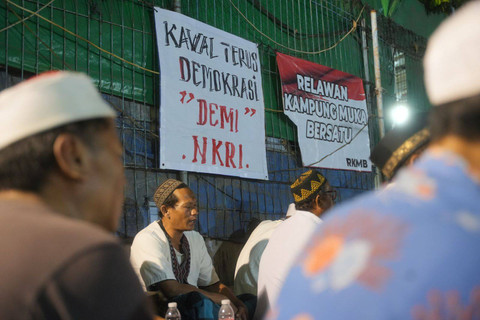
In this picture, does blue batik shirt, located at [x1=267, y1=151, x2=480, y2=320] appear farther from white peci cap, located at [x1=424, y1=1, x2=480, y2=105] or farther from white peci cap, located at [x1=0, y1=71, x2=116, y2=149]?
white peci cap, located at [x1=0, y1=71, x2=116, y2=149]

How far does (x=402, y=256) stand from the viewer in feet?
2.47

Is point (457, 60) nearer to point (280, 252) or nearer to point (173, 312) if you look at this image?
point (280, 252)

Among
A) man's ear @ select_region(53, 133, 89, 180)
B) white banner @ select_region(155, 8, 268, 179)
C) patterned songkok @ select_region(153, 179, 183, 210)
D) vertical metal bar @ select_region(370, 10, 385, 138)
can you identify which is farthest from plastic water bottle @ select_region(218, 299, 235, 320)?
vertical metal bar @ select_region(370, 10, 385, 138)

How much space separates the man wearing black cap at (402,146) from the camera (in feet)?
6.08

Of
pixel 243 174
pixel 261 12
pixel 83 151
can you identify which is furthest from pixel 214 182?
pixel 83 151

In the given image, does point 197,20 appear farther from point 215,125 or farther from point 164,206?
point 164,206

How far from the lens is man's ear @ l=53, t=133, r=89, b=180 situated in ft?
3.92

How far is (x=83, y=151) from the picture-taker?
1237 millimetres

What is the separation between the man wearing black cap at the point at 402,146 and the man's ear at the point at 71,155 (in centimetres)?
106

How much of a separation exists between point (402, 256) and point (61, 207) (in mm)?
776

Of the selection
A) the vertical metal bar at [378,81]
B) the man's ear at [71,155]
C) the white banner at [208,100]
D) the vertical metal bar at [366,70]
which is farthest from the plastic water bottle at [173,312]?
the vertical metal bar at [378,81]

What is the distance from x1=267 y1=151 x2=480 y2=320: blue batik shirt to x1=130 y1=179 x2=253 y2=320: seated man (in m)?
2.87

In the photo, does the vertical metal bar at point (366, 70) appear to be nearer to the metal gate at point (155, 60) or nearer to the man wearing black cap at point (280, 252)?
the metal gate at point (155, 60)

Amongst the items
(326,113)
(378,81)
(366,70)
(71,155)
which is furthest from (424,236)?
(366,70)
